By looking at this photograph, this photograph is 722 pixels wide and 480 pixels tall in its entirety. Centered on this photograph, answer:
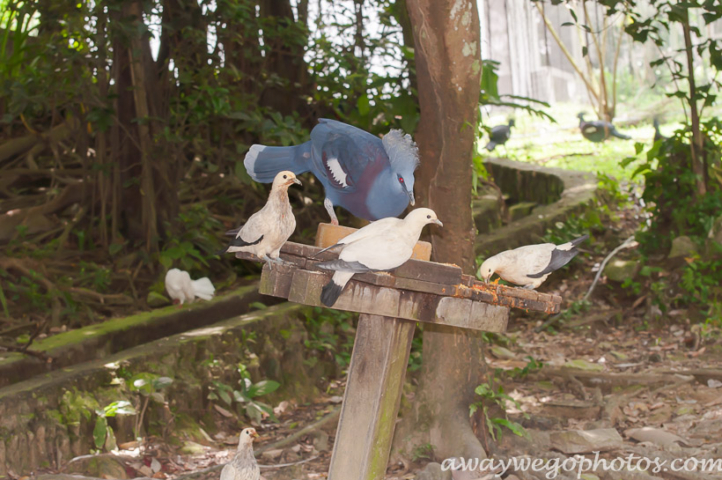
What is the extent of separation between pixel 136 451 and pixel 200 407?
1.67 ft

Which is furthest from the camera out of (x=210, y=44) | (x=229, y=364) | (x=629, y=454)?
(x=210, y=44)

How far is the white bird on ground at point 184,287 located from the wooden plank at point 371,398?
8.51 ft

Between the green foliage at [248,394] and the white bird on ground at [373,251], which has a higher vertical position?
the white bird on ground at [373,251]

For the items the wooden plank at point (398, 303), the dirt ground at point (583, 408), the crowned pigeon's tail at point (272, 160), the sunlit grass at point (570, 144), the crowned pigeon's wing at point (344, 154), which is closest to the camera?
the wooden plank at point (398, 303)

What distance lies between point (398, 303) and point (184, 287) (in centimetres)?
292

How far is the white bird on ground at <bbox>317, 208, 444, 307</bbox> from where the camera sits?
93.3 inches

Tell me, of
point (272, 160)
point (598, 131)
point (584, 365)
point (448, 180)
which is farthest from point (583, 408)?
point (598, 131)

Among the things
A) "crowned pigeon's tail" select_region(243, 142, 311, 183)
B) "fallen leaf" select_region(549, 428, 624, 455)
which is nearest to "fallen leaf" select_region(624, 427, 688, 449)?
"fallen leaf" select_region(549, 428, 624, 455)

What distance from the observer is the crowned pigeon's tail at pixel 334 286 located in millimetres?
2430

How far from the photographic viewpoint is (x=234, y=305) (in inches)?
221

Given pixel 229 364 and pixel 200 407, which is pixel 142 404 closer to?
pixel 200 407

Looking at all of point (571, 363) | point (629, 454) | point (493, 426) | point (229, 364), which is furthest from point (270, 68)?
point (629, 454)

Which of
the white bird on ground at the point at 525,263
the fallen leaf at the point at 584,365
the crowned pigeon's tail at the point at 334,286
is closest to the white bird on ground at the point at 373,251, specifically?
the crowned pigeon's tail at the point at 334,286

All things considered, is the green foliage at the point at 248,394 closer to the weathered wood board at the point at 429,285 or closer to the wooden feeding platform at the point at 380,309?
the wooden feeding platform at the point at 380,309
